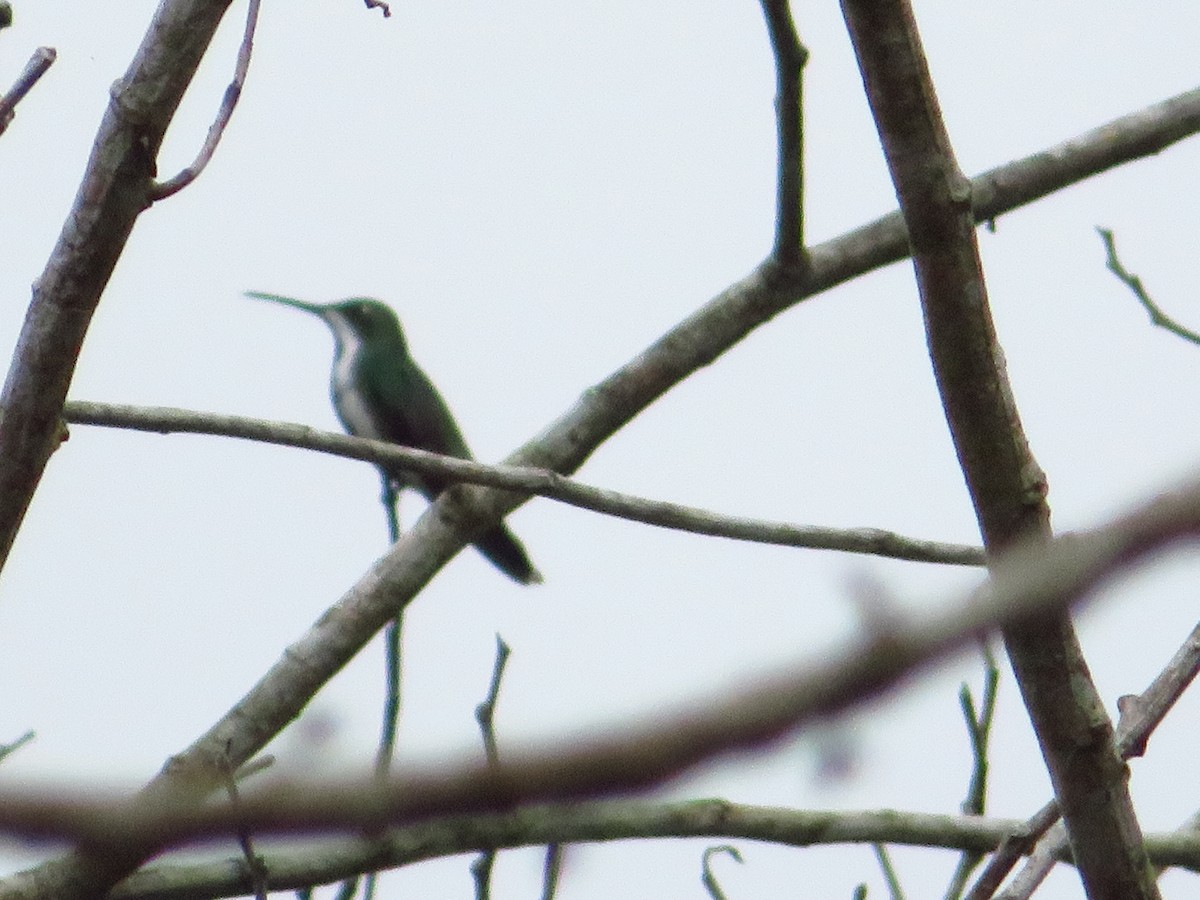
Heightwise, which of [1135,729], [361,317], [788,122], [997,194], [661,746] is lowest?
[661,746]

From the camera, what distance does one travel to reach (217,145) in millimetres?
2270

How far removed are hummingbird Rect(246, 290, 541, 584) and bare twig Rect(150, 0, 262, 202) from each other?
18.1ft

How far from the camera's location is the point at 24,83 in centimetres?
211

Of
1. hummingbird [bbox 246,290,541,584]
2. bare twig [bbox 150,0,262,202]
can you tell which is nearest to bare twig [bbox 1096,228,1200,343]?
bare twig [bbox 150,0,262,202]

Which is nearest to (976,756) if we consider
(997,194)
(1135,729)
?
(1135,729)

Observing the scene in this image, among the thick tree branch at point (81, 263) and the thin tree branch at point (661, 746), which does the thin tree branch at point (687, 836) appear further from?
the thin tree branch at point (661, 746)

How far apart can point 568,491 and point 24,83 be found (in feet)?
3.54

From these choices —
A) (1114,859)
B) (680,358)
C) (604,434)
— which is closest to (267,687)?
(604,434)

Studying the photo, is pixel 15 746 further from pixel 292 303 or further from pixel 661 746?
pixel 292 303

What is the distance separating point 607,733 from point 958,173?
1.71 meters

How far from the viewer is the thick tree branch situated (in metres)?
2.15

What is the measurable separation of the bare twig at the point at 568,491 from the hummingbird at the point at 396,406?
511 centimetres

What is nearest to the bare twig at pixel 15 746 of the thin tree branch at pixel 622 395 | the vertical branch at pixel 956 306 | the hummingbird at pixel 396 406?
the thin tree branch at pixel 622 395

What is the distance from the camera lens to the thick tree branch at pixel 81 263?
215 centimetres
